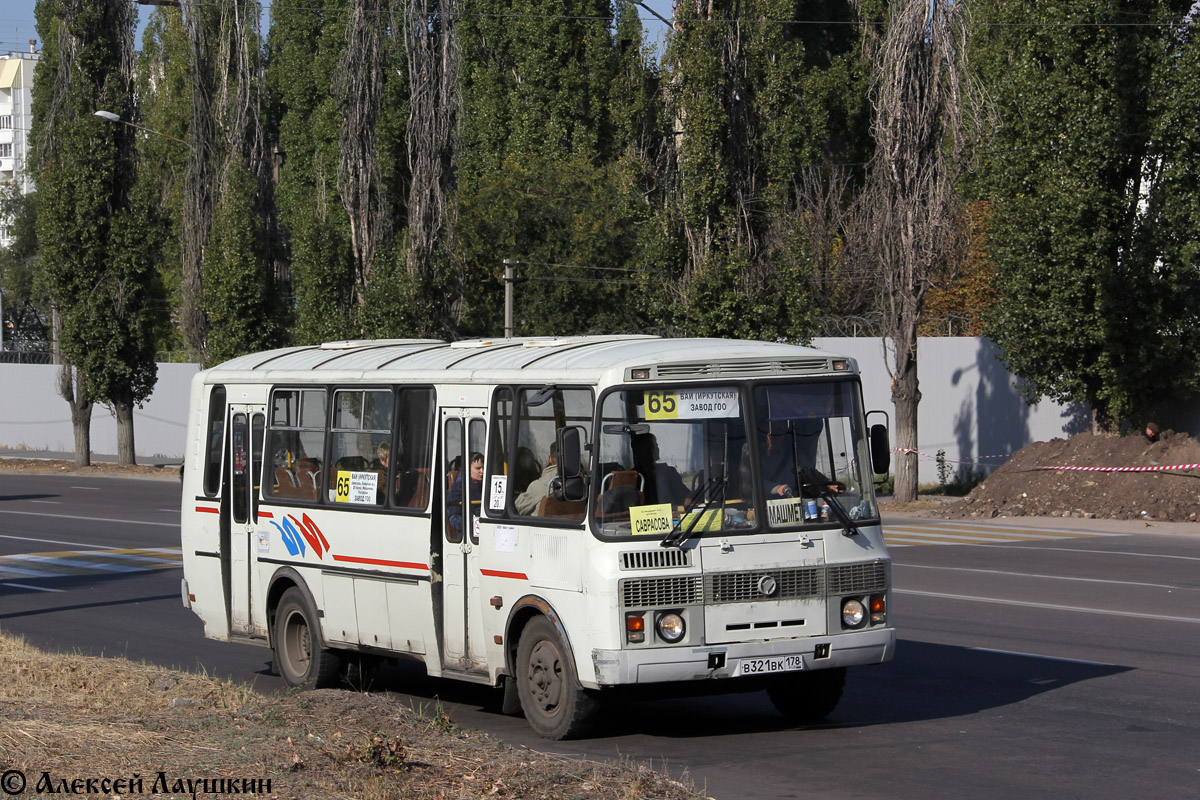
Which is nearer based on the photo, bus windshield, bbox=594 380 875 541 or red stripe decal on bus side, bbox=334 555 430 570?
bus windshield, bbox=594 380 875 541

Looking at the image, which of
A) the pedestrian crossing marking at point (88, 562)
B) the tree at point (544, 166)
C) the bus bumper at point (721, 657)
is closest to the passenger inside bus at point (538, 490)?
the bus bumper at point (721, 657)

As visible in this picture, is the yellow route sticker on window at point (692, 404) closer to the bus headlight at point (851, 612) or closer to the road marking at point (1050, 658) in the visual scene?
the bus headlight at point (851, 612)

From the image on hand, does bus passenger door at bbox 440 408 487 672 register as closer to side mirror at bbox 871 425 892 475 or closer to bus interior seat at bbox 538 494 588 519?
bus interior seat at bbox 538 494 588 519

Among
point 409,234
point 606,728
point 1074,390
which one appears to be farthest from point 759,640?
point 409,234

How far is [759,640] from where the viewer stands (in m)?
8.94

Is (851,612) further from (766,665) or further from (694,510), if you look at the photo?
(694,510)

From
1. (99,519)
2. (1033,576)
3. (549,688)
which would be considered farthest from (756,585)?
(99,519)

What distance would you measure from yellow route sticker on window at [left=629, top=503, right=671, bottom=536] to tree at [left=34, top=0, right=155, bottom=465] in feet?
128

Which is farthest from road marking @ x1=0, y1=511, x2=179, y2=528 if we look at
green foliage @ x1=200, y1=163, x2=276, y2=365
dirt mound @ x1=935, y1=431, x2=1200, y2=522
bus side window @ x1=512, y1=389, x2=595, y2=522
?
bus side window @ x1=512, y1=389, x2=595, y2=522

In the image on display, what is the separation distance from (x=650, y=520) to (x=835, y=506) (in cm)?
125

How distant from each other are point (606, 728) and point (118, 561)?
43.4ft

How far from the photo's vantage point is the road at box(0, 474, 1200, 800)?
323 inches

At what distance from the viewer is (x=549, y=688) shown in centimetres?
921

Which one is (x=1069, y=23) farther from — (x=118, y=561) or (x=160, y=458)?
(x=160, y=458)
